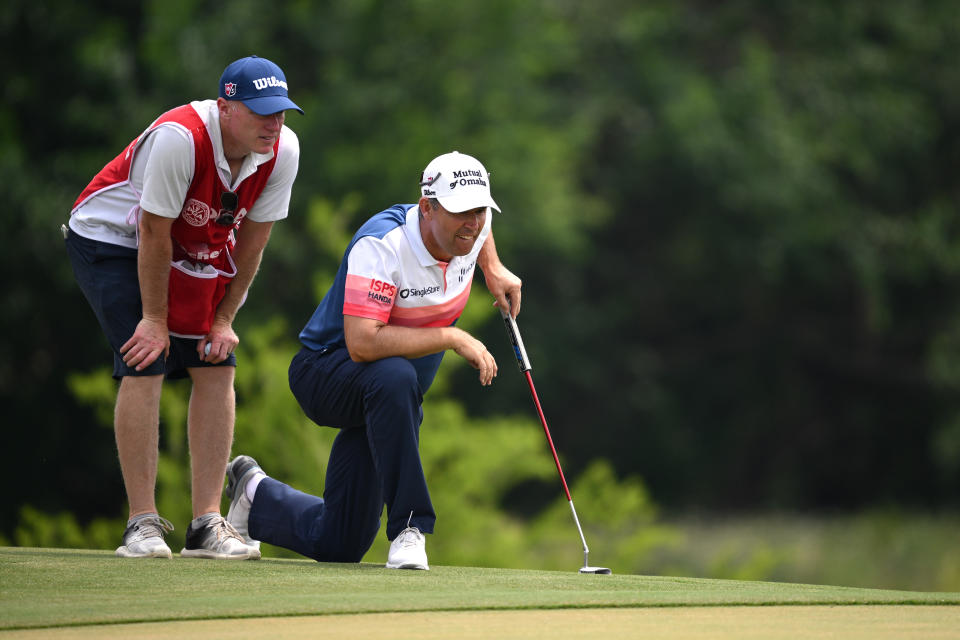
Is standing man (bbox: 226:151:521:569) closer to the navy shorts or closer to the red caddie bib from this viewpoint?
the red caddie bib

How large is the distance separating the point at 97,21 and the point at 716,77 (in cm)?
1248

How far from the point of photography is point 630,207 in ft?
90.8

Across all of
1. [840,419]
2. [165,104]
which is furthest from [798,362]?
[165,104]

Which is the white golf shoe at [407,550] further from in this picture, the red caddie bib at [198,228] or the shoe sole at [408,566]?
the red caddie bib at [198,228]

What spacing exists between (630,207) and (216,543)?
74.7 ft

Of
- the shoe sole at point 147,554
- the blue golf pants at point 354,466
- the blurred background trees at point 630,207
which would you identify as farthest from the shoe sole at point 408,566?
the blurred background trees at point 630,207

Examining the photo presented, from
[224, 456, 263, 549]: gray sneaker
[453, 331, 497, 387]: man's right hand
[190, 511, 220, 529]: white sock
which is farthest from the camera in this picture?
[224, 456, 263, 549]: gray sneaker

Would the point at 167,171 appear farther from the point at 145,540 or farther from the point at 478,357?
the point at 145,540

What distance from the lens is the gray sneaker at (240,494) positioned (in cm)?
596

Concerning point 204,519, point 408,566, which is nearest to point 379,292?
point 408,566

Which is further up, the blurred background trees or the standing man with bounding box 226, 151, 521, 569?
the standing man with bounding box 226, 151, 521, 569

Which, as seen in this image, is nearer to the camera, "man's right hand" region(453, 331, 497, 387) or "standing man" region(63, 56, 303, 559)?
"man's right hand" region(453, 331, 497, 387)

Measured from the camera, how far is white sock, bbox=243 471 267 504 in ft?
19.6

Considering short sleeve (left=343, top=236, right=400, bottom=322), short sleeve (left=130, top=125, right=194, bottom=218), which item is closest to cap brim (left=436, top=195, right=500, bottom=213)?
short sleeve (left=343, top=236, right=400, bottom=322)
